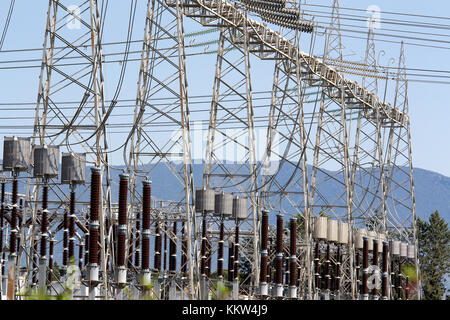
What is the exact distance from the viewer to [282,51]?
3412 centimetres

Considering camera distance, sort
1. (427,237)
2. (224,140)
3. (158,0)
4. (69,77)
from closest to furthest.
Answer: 1. (69,77)
2. (158,0)
3. (224,140)
4. (427,237)

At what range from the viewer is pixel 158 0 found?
27719 mm

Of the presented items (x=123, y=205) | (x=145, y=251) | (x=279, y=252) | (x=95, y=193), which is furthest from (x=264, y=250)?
(x=95, y=193)

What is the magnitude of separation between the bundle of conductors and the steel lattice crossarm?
36 cm

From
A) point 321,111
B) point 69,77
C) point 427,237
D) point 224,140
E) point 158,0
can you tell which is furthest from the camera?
point 427,237

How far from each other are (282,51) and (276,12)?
241cm

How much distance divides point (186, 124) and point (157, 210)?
16999 mm

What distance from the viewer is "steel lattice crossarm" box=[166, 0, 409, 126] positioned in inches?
1153

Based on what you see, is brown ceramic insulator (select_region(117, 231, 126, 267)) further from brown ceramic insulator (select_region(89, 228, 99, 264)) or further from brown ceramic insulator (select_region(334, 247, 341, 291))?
brown ceramic insulator (select_region(334, 247, 341, 291))

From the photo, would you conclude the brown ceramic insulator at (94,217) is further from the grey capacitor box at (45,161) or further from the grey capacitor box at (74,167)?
the grey capacitor box at (45,161)

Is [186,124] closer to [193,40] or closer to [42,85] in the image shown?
[42,85]

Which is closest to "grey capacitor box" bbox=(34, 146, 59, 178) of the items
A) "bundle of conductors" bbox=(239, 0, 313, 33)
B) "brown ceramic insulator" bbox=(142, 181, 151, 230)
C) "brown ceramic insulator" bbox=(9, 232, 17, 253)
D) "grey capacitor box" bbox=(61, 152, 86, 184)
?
"grey capacitor box" bbox=(61, 152, 86, 184)

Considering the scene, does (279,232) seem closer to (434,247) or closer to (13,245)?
(13,245)
